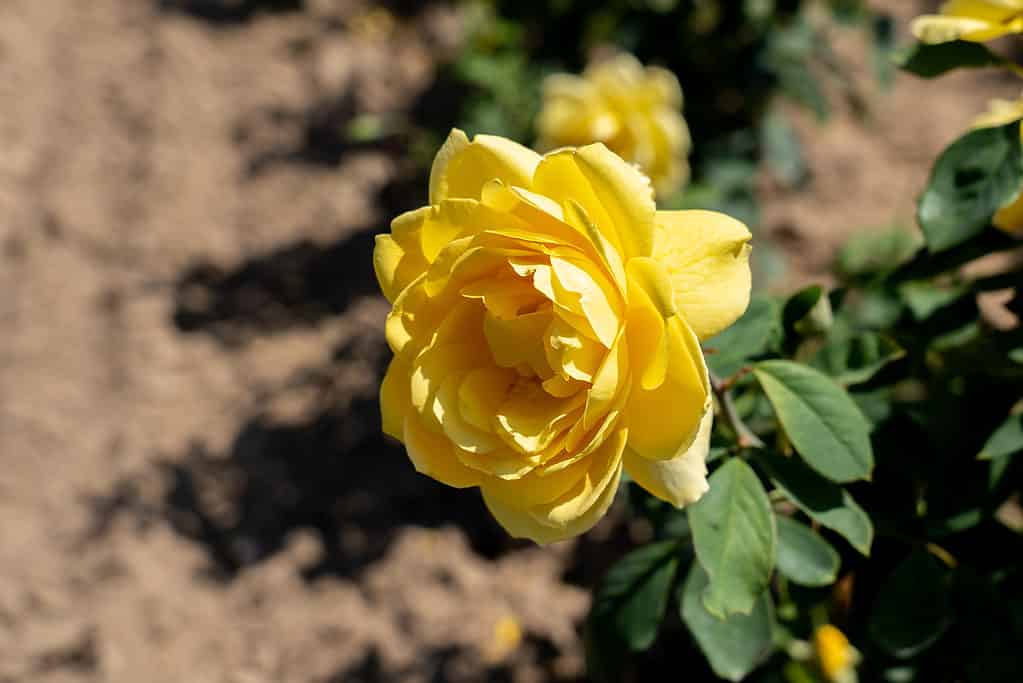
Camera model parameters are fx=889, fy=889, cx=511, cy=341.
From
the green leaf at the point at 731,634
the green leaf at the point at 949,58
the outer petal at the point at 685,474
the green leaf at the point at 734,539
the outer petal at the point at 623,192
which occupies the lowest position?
the green leaf at the point at 731,634

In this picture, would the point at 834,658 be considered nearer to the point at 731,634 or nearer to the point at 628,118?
the point at 731,634

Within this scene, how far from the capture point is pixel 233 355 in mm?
2676

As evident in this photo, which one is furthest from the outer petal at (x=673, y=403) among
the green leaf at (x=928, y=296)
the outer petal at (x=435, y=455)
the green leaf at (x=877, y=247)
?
the green leaf at (x=877, y=247)

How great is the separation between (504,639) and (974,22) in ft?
5.52

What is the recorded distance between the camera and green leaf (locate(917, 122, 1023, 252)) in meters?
1.00

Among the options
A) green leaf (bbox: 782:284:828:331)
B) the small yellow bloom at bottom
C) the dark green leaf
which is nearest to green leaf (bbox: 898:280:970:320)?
the dark green leaf

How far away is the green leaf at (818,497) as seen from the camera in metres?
1.00

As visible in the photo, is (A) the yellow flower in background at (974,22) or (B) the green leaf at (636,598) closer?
(A) the yellow flower in background at (974,22)

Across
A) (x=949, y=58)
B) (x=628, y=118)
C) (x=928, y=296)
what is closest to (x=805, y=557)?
(x=928, y=296)

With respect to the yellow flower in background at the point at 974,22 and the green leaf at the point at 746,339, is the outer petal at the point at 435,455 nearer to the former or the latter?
the green leaf at the point at 746,339

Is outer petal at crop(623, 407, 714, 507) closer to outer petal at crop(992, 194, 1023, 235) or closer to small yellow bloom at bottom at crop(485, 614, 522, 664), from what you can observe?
outer petal at crop(992, 194, 1023, 235)

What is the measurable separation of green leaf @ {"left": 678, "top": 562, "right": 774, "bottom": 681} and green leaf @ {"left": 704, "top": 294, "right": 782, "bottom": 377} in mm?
262

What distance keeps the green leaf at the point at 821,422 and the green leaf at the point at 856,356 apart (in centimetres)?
17

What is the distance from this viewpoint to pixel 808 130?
123 inches
